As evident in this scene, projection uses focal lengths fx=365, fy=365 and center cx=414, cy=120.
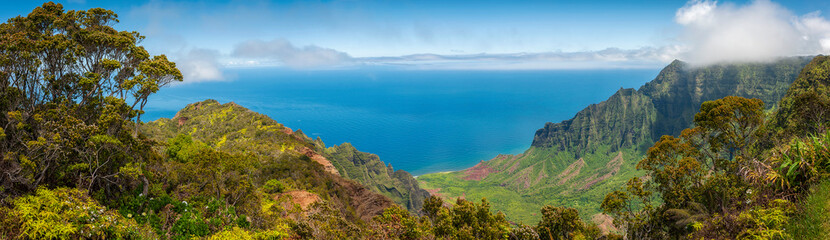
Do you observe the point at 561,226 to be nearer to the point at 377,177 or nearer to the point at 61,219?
the point at 61,219

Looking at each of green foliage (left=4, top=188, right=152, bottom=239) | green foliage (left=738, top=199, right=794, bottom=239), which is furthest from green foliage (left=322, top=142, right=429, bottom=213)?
green foliage (left=738, top=199, right=794, bottom=239)

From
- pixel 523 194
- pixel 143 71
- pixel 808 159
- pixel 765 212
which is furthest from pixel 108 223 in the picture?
pixel 523 194

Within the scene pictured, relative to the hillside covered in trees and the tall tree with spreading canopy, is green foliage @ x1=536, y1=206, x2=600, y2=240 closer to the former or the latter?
the hillside covered in trees

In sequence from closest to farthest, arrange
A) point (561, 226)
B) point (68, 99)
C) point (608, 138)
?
point (68, 99) < point (561, 226) < point (608, 138)

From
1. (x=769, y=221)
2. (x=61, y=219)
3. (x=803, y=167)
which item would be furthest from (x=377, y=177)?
(x=769, y=221)

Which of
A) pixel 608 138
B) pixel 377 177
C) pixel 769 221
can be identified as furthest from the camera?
pixel 608 138

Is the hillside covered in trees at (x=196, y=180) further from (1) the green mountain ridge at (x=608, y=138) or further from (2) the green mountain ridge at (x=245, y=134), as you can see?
(1) the green mountain ridge at (x=608, y=138)
